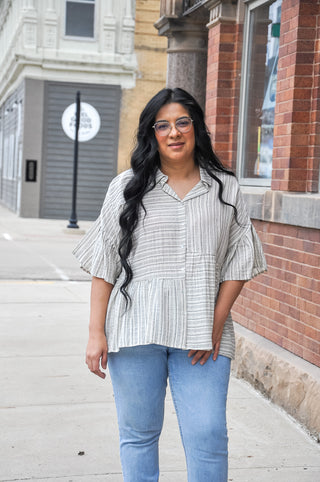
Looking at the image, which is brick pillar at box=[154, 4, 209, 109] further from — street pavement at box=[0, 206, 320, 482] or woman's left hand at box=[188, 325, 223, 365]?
woman's left hand at box=[188, 325, 223, 365]

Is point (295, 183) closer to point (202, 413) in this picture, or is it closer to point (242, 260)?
point (242, 260)

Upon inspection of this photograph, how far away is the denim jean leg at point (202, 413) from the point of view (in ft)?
8.77

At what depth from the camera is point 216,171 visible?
2.96 metres

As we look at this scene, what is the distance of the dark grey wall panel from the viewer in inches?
939

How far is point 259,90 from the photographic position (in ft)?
21.5

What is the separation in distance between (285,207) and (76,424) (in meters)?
2.09

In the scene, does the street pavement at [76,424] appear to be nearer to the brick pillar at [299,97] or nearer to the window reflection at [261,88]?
the brick pillar at [299,97]

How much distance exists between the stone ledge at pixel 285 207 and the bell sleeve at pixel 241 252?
201 centimetres

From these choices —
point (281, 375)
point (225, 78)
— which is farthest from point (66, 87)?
point (281, 375)

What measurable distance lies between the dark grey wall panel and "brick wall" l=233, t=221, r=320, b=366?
1828 centimetres

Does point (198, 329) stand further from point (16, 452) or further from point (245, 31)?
point (245, 31)

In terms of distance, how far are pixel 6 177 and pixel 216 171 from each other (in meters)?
28.6

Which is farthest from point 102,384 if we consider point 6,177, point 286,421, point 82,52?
point 6,177

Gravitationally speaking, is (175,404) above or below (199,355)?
below
